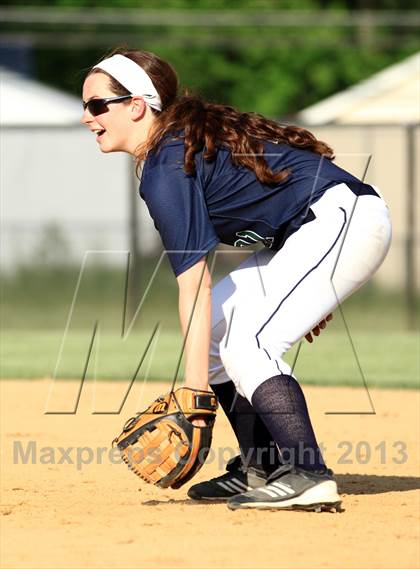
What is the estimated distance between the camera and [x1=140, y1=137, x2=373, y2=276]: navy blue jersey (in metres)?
4.52

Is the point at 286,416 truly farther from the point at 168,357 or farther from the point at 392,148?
the point at 392,148

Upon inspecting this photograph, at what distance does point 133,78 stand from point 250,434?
1.55 m

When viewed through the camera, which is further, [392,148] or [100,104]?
[392,148]

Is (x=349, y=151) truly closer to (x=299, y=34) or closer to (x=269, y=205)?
(x=269, y=205)

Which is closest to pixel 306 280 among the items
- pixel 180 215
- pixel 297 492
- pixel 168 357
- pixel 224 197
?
pixel 224 197

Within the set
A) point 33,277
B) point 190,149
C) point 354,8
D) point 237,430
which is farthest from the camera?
point 354,8

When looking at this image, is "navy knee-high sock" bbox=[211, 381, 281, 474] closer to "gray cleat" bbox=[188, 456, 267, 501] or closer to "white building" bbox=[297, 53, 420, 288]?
"gray cleat" bbox=[188, 456, 267, 501]

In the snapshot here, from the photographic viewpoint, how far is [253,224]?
476 centimetres

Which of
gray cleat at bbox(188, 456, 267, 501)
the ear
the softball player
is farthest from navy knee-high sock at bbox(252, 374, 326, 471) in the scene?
the ear

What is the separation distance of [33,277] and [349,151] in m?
4.29

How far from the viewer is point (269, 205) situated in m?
4.73

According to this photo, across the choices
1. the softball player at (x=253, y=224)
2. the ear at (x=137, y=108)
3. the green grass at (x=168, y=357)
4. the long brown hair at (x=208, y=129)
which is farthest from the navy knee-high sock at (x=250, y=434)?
the green grass at (x=168, y=357)

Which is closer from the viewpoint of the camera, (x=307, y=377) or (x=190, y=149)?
(x=190, y=149)

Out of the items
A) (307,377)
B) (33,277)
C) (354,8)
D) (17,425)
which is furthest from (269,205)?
(354,8)
